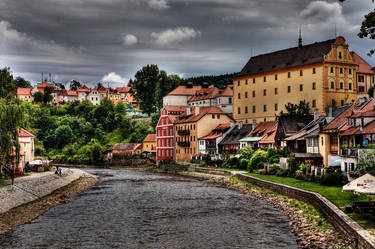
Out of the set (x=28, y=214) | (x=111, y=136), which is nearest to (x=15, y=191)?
(x=28, y=214)

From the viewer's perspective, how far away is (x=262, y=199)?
125ft

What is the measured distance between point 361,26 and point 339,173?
46.3 ft

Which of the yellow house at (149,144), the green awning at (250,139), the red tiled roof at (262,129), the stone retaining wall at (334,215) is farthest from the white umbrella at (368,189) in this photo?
the yellow house at (149,144)

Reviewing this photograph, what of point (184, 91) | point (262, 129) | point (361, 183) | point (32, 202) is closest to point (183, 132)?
point (262, 129)

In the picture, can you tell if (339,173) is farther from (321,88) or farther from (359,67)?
(359,67)

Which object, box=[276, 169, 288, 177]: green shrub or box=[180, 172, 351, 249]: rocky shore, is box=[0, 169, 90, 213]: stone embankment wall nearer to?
box=[180, 172, 351, 249]: rocky shore

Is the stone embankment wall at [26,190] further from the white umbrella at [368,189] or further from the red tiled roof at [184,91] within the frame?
the red tiled roof at [184,91]

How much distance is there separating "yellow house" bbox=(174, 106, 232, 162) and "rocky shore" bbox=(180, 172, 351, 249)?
45654 mm

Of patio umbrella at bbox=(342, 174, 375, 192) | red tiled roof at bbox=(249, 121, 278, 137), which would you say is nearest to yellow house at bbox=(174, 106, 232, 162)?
red tiled roof at bbox=(249, 121, 278, 137)

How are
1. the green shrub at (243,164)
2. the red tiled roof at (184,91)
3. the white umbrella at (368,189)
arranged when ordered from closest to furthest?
the white umbrella at (368,189)
the green shrub at (243,164)
the red tiled roof at (184,91)

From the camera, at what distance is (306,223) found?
84.1ft

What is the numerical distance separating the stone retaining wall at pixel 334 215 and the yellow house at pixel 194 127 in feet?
156

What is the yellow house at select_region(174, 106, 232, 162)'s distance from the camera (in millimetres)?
88750

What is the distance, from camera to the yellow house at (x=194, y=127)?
88750 millimetres
